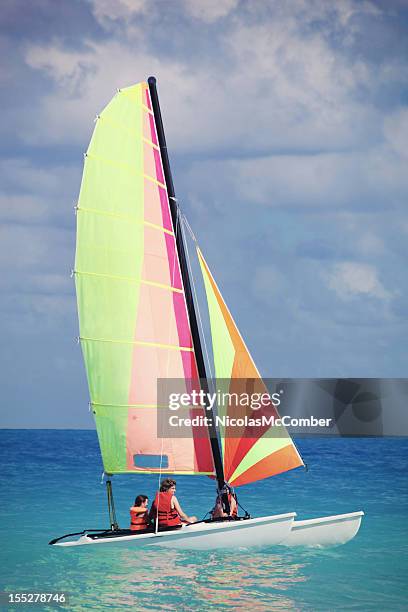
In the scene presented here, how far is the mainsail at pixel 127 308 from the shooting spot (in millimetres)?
17625

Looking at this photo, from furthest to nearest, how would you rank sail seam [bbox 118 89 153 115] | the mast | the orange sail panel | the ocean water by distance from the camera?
sail seam [bbox 118 89 153 115] → the mast → the orange sail panel → the ocean water

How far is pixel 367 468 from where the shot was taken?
48.4 metres

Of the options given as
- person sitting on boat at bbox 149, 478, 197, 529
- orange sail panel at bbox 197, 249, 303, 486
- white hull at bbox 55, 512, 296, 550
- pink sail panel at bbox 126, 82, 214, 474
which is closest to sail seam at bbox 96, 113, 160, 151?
pink sail panel at bbox 126, 82, 214, 474

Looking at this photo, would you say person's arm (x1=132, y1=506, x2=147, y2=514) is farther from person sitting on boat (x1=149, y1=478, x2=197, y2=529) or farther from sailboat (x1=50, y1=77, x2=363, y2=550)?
sailboat (x1=50, y1=77, x2=363, y2=550)

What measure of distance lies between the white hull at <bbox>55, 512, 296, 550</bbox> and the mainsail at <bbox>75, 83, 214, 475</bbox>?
1458 mm

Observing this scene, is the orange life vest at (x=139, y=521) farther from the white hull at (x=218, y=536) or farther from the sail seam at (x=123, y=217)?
the sail seam at (x=123, y=217)

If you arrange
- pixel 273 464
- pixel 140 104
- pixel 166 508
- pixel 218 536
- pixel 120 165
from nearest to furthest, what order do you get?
pixel 218 536, pixel 166 508, pixel 273 464, pixel 120 165, pixel 140 104

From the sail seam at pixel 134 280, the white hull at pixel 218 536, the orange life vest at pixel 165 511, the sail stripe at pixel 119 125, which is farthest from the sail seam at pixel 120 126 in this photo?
the white hull at pixel 218 536

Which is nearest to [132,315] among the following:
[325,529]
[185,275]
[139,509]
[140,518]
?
[185,275]

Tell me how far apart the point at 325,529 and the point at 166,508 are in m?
2.91

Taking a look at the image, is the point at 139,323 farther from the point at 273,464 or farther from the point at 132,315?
the point at 273,464

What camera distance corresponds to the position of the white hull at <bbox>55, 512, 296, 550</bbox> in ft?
53.5

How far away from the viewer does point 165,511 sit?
16.6 m

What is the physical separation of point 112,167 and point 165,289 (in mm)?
2455
